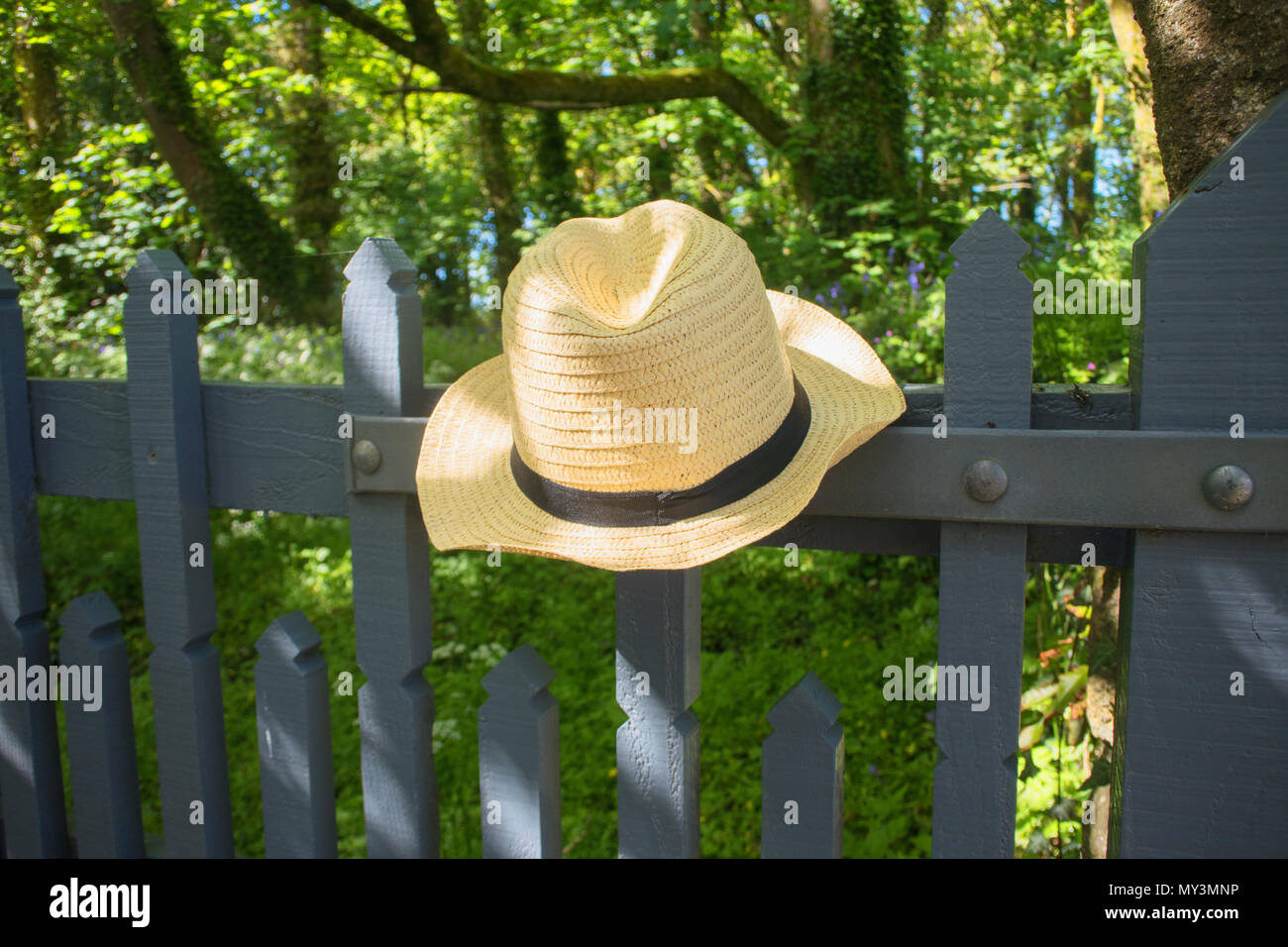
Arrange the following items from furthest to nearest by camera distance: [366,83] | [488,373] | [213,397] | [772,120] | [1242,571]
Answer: [366,83] < [772,120] < [213,397] < [488,373] < [1242,571]

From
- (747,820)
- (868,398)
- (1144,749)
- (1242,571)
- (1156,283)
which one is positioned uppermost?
(1156,283)

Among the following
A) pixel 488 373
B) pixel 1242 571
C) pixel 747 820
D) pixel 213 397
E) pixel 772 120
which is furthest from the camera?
pixel 772 120

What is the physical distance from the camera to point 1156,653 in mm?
1396

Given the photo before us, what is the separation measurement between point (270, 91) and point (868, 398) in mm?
10277

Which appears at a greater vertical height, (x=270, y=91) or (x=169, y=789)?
(x=270, y=91)

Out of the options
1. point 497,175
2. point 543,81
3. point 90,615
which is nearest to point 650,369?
point 90,615

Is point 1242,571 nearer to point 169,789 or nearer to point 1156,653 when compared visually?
point 1156,653

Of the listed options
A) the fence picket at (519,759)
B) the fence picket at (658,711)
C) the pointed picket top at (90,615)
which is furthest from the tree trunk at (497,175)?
the fence picket at (658,711)

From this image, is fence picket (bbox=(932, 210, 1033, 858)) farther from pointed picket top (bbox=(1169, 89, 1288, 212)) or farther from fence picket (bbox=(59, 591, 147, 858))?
fence picket (bbox=(59, 591, 147, 858))

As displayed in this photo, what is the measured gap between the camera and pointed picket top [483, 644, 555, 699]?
171 centimetres

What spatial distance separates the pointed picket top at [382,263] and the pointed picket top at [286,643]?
2.22 feet

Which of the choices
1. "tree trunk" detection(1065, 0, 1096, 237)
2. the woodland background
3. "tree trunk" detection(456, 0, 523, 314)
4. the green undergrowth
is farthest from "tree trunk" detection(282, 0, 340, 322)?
"tree trunk" detection(1065, 0, 1096, 237)

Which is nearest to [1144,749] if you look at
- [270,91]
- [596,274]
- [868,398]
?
[868,398]

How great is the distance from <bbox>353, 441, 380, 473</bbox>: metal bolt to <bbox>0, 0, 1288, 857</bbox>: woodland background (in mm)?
1619
